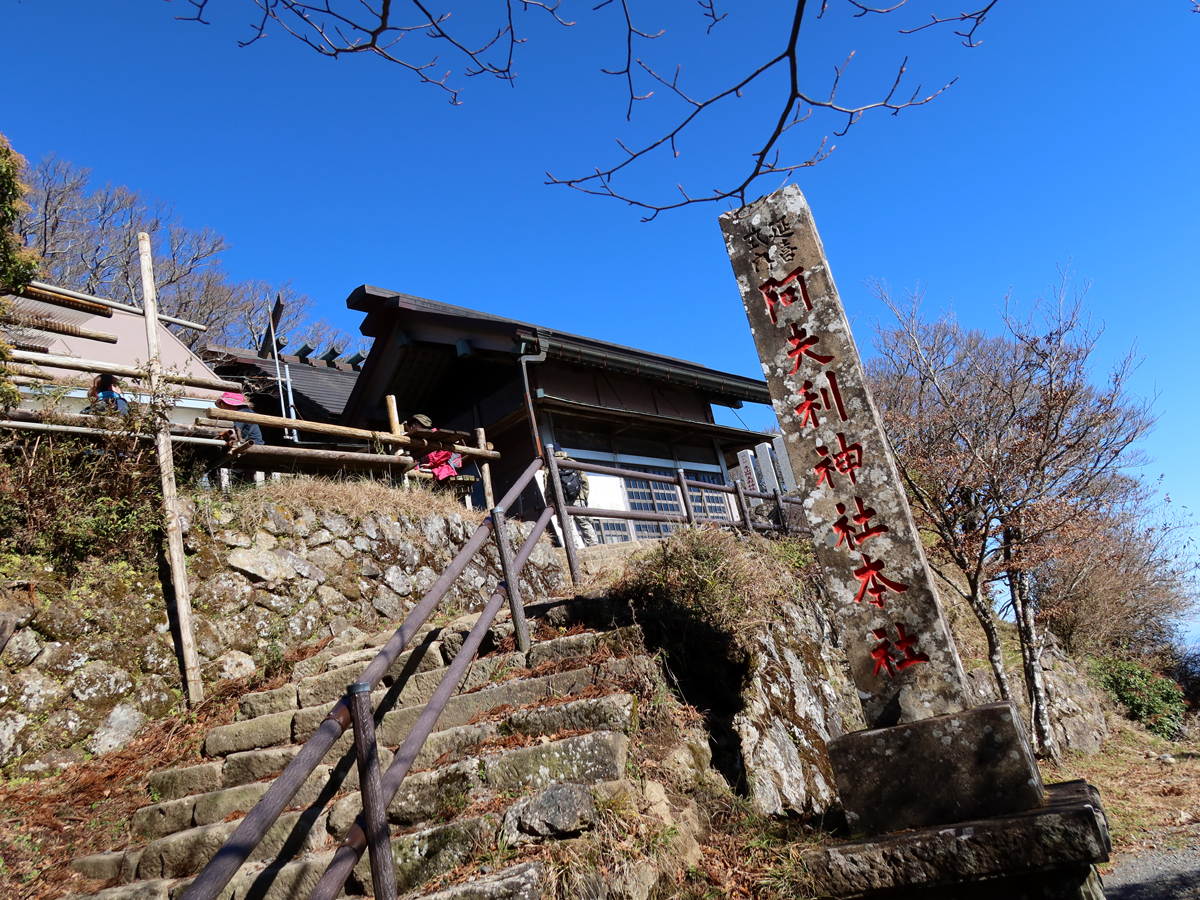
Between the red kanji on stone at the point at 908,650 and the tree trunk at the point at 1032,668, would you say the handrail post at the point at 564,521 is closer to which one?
the red kanji on stone at the point at 908,650

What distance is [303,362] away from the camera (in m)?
18.6

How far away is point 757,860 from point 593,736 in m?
1.00

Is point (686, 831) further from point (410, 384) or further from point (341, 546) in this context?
point (410, 384)

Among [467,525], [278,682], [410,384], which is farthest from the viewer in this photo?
[410,384]

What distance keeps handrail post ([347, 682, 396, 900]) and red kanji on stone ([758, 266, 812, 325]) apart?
3.18 metres

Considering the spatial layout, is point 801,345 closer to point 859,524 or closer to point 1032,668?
point 859,524

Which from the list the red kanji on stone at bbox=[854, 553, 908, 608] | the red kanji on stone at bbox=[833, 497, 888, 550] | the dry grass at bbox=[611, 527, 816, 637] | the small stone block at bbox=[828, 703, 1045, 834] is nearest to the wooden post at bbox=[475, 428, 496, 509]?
the dry grass at bbox=[611, 527, 816, 637]

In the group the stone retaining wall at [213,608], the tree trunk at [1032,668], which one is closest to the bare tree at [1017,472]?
the tree trunk at [1032,668]

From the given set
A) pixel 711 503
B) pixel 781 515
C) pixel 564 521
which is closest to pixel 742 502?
pixel 781 515

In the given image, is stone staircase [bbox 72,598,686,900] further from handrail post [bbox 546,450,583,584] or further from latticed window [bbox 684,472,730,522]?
latticed window [bbox 684,472,730,522]

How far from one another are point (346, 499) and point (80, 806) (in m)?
4.26

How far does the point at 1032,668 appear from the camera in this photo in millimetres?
9375

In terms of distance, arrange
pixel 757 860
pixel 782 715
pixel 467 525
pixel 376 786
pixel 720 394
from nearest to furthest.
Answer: pixel 376 786 < pixel 757 860 < pixel 782 715 < pixel 467 525 < pixel 720 394

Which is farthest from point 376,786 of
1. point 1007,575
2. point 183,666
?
point 1007,575
